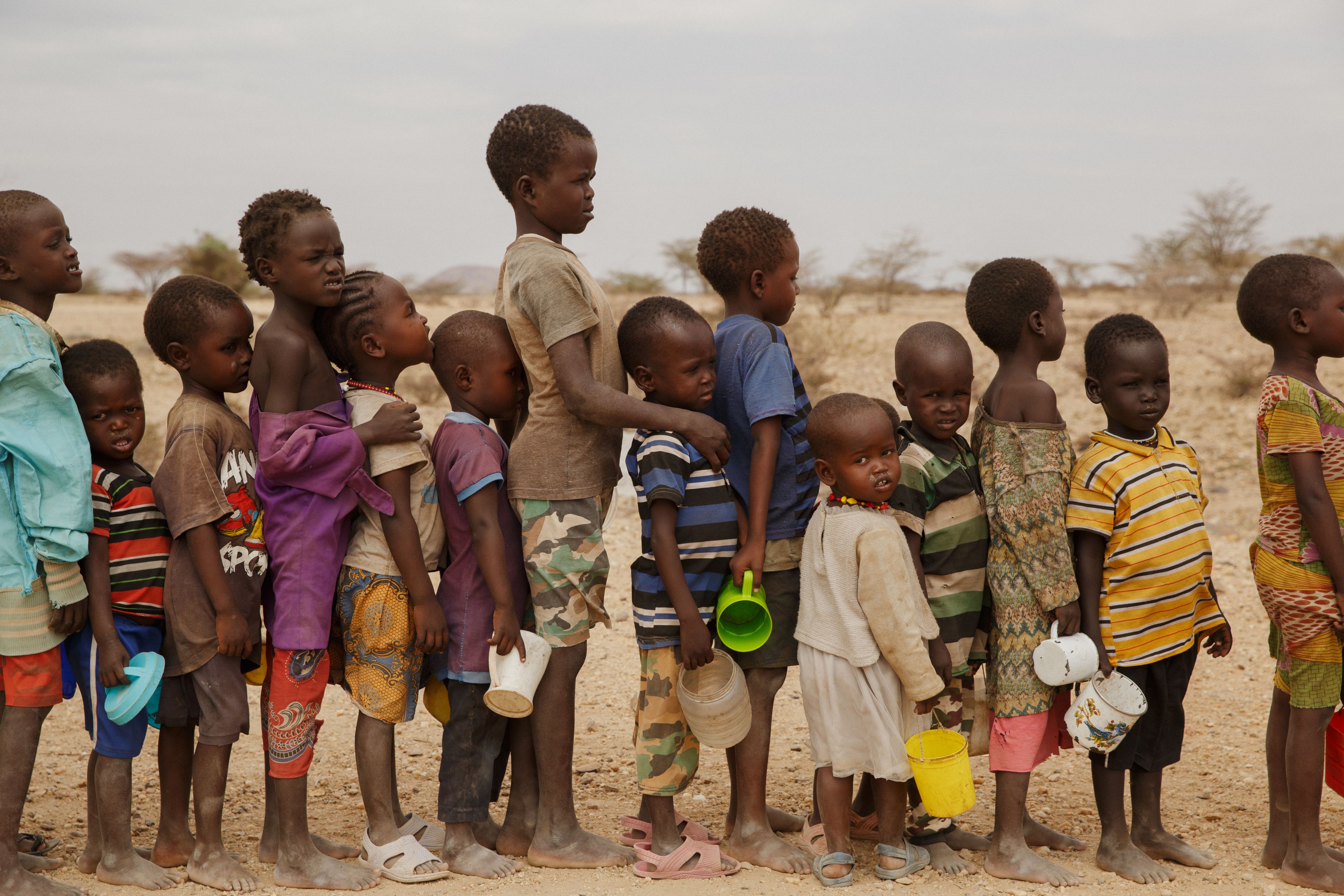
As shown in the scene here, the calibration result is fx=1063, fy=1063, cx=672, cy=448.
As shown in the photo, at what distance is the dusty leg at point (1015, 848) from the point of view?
3162 millimetres

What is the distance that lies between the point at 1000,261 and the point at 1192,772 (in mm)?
2273

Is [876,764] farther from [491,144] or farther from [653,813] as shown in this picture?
[491,144]

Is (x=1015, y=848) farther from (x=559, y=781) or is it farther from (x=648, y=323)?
(x=648, y=323)

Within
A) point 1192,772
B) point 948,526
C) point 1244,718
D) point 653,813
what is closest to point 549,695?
point 653,813

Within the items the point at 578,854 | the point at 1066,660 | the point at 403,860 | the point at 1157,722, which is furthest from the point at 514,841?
the point at 1157,722

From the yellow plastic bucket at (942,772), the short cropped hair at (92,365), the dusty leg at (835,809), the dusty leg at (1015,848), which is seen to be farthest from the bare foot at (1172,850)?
the short cropped hair at (92,365)

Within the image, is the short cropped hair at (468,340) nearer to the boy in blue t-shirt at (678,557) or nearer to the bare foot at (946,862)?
the boy in blue t-shirt at (678,557)

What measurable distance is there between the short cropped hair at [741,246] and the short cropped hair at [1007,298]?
624 millimetres

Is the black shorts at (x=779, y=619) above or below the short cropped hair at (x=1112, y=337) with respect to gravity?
below

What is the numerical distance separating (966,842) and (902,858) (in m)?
0.39

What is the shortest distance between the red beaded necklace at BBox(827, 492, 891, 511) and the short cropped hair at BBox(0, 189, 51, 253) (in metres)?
2.51

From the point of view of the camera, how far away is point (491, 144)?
337 centimetres

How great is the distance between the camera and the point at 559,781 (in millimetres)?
3340

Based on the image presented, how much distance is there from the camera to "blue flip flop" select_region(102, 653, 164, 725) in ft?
9.98
